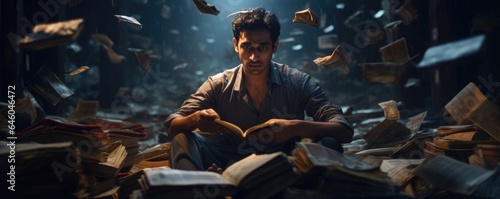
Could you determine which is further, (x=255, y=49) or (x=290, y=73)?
(x=290, y=73)

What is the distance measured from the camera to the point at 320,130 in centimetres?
319

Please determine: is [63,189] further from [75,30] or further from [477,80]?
[477,80]

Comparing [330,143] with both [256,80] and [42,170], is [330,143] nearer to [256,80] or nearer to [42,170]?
[256,80]

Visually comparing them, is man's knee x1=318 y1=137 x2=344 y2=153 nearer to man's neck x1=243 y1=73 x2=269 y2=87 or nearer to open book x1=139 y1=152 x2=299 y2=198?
open book x1=139 y1=152 x2=299 y2=198

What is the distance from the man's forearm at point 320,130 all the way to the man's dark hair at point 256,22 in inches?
38.4

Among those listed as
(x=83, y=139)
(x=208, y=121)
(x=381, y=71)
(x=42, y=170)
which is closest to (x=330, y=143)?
(x=208, y=121)

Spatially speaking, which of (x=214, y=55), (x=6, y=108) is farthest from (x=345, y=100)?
(x=6, y=108)

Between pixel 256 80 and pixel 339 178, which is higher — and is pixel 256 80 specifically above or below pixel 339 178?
above

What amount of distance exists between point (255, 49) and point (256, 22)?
23 cm

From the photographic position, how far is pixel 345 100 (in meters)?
11.5

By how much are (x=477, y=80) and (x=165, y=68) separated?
11.4 meters

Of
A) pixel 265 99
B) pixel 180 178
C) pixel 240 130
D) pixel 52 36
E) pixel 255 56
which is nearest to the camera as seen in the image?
pixel 52 36

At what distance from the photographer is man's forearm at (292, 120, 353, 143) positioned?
Answer: 315 cm

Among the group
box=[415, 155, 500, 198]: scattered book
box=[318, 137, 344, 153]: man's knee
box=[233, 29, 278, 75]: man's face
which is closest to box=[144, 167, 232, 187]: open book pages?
box=[318, 137, 344, 153]: man's knee
